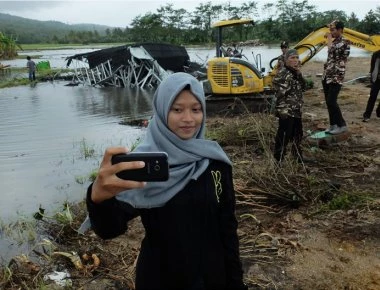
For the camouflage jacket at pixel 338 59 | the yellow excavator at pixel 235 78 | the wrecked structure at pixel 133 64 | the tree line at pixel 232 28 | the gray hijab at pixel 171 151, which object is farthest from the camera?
the tree line at pixel 232 28

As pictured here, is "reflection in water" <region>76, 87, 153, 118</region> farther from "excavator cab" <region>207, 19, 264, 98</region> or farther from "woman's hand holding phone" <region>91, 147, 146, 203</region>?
"woman's hand holding phone" <region>91, 147, 146, 203</region>

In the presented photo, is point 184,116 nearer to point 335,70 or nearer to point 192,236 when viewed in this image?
point 192,236

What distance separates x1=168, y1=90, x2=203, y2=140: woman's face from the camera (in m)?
1.75

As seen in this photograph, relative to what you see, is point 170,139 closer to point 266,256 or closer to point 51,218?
point 266,256

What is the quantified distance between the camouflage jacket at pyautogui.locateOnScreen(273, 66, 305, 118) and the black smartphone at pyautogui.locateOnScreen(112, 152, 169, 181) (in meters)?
4.61

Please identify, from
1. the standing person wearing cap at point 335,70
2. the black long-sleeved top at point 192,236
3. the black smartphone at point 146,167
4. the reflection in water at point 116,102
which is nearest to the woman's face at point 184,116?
the black long-sleeved top at point 192,236

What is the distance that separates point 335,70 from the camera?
6.99m

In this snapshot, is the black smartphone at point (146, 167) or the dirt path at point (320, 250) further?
the dirt path at point (320, 250)

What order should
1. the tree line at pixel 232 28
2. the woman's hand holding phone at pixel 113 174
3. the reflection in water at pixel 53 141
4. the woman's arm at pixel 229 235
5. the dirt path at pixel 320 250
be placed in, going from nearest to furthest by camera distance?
the woman's hand holding phone at pixel 113 174 < the woman's arm at pixel 229 235 < the dirt path at pixel 320 250 < the reflection in water at pixel 53 141 < the tree line at pixel 232 28

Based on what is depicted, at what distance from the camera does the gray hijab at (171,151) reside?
65.7 inches

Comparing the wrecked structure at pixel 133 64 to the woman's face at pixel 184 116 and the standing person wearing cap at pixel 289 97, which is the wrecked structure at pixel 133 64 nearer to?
the standing person wearing cap at pixel 289 97

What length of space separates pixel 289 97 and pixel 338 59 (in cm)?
187

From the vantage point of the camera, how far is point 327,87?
7.23 meters

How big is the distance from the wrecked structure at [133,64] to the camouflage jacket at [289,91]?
14.8m
